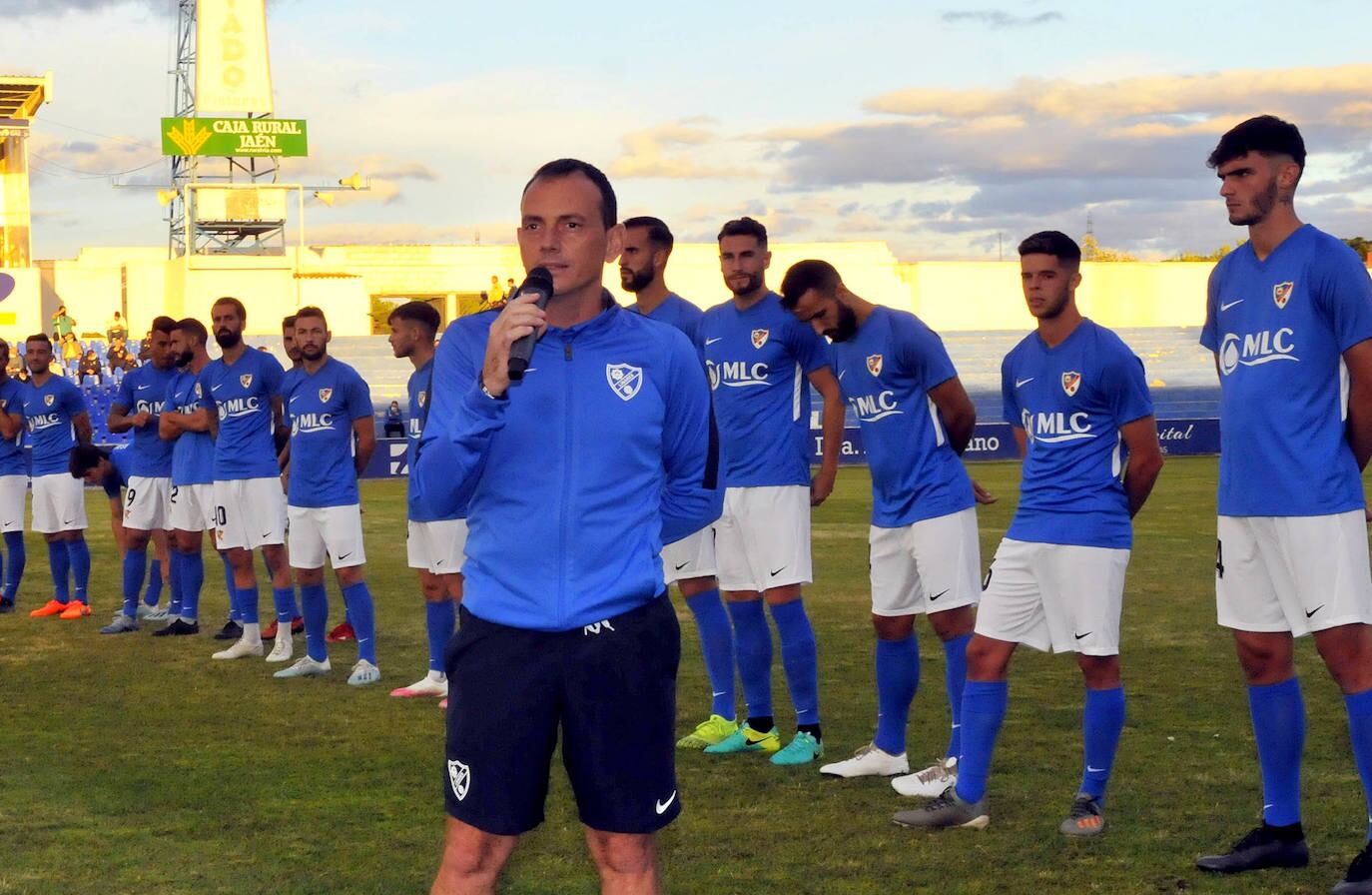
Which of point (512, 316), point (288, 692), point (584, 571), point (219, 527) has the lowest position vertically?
point (288, 692)

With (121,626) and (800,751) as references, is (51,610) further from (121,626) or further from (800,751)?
(800,751)

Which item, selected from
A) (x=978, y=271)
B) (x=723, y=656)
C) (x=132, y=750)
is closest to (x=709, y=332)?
(x=723, y=656)

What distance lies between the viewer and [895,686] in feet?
22.3

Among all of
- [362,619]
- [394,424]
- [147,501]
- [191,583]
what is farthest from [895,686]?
[394,424]

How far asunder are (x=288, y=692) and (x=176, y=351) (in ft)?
11.5

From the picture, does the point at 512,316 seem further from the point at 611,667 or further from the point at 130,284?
the point at 130,284

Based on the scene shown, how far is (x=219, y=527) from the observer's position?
10805 mm

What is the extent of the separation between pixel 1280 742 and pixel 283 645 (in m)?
7.12

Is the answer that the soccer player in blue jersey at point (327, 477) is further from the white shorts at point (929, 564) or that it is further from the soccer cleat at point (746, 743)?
the white shorts at point (929, 564)

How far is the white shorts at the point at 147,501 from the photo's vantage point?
40.6ft

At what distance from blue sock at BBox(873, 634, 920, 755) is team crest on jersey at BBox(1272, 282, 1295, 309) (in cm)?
230

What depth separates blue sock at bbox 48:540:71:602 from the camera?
13109 millimetres

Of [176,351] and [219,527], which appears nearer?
[219,527]

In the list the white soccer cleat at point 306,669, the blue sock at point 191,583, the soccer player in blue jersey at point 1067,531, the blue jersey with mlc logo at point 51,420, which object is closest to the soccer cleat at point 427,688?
the white soccer cleat at point 306,669
